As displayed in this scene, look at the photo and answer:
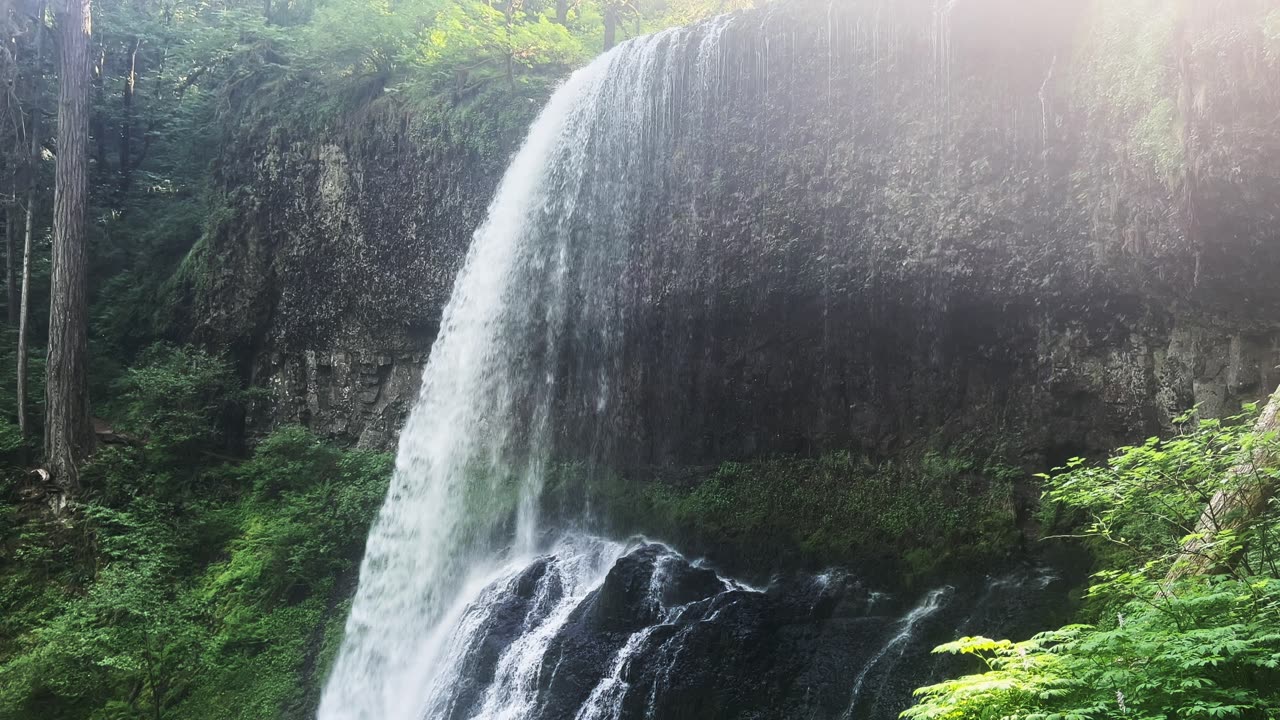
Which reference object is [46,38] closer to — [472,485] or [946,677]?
[472,485]

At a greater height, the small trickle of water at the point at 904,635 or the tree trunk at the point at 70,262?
the tree trunk at the point at 70,262

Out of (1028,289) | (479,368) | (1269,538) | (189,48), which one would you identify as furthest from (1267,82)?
(189,48)

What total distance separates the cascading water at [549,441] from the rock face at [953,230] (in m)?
0.21

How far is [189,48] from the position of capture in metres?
16.7

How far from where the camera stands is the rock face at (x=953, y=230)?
21.5 ft

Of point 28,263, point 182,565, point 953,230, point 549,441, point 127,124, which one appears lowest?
point 182,565

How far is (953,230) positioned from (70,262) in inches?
460

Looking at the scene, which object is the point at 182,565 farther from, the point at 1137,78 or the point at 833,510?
the point at 1137,78

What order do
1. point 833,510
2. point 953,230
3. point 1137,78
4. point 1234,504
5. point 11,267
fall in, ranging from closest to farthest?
1. point 1234,504
2. point 1137,78
3. point 953,230
4. point 833,510
5. point 11,267

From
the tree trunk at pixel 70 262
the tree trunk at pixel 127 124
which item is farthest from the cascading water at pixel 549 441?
the tree trunk at pixel 127 124

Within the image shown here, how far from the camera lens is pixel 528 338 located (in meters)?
10.8

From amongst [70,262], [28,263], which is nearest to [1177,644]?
[70,262]

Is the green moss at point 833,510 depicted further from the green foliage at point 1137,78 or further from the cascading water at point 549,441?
→ the green foliage at point 1137,78

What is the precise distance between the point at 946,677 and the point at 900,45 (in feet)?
21.0
